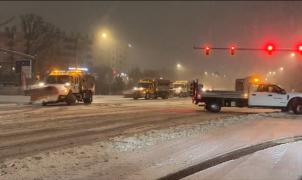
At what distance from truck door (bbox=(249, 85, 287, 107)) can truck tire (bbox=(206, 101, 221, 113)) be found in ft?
6.58

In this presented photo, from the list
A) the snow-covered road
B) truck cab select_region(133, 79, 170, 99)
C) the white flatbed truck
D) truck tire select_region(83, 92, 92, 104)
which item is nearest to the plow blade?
truck tire select_region(83, 92, 92, 104)

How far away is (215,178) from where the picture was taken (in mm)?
10586

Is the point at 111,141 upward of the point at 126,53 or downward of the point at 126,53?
downward

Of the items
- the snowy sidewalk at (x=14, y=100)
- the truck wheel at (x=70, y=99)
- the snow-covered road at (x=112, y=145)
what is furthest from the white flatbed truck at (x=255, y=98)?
the snowy sidewalk at (x=14, y=100)

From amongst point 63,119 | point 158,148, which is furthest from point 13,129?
point 158,148

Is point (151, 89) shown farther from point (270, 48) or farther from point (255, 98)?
point (255, 98)

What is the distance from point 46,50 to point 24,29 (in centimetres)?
497

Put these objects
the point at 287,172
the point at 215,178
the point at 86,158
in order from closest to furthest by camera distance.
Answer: the point at 215,178 < the point at 287,172 < the point at 86,158

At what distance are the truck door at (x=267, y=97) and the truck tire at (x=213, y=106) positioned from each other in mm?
2005

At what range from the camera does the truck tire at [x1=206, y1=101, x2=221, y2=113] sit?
3278 centimetres

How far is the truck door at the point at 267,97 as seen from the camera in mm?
32469

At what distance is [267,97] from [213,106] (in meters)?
3.40

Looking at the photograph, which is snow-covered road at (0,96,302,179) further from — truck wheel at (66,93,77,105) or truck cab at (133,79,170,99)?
truck cab at (133,79,170,99)

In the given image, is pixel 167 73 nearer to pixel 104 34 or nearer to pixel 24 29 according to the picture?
pixel 24 29
